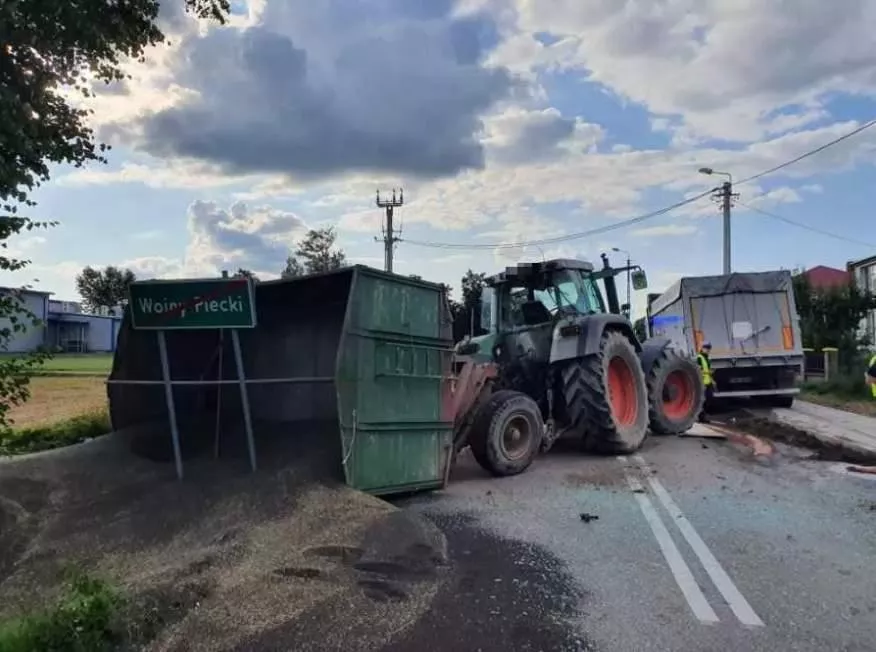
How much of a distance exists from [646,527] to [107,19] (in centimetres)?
532

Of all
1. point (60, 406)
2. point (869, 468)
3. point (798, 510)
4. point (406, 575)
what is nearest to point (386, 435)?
point (406, 575)

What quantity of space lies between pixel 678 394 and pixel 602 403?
343cm

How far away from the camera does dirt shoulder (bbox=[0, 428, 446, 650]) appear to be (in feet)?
13.4

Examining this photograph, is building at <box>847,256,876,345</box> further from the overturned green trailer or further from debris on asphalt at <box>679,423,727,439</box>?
the overturned green trailer

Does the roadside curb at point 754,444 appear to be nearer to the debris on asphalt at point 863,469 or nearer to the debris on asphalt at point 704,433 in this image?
the debris on asphalt at point 704,433

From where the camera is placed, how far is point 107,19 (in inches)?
190

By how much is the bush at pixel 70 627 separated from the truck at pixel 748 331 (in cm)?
1424

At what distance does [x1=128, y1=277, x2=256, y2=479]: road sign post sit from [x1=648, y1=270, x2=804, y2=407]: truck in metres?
12.2

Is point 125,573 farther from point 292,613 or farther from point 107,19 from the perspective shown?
point 107,19

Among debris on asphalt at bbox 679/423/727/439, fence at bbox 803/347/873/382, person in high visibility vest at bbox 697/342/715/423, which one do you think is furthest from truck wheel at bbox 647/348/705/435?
fence at bbox 803/347/873/382

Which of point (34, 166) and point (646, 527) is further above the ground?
point (34, 166)

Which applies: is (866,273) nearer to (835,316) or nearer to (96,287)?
(835,316)

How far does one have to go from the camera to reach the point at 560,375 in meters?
9.99

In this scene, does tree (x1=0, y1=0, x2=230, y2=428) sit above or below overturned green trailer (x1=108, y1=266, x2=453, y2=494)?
above
